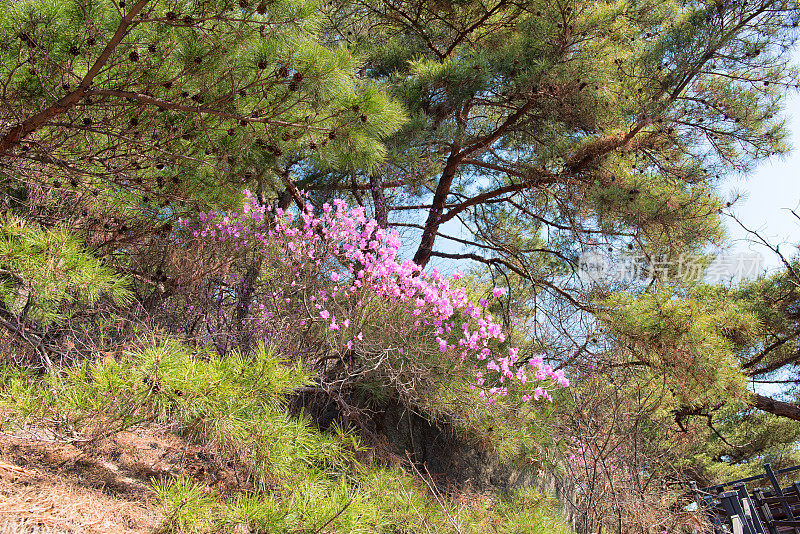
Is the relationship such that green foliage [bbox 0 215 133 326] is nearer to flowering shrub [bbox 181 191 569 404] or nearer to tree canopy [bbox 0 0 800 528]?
tree canopy [bbox 0 0 800 528]

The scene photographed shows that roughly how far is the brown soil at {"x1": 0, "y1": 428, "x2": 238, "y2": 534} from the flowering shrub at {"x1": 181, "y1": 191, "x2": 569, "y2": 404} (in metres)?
1.02

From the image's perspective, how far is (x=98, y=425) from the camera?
6.98ft

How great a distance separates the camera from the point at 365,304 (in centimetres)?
344

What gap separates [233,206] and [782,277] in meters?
6.98

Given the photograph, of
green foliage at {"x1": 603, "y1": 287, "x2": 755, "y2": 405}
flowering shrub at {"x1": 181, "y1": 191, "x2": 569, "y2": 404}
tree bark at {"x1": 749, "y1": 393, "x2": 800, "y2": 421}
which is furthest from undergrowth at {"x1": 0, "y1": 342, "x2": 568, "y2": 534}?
tree bark at {"x1": 749, "y1": 393, "x2": 800, "y2": 421}

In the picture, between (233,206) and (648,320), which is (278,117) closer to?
(233,206)

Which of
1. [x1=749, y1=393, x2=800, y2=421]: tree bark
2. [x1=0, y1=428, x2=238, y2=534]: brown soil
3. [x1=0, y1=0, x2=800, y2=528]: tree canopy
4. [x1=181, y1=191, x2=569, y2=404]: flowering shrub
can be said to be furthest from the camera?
[x1=749, y1=393, x2=800, y2=421]: tree bark

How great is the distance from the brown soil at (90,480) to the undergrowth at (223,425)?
0.12 metres

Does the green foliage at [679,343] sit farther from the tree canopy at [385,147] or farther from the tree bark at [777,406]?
the tree bark at [777,406]

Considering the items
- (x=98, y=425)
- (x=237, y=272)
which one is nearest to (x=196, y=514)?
(x=98, y=425)

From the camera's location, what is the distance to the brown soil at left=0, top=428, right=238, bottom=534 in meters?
1.86

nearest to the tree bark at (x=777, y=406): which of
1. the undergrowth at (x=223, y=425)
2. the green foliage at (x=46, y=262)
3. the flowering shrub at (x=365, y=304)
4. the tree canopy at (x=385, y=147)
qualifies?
the tree canopy at (x=385, y=147)

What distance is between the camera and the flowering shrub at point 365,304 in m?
3.29

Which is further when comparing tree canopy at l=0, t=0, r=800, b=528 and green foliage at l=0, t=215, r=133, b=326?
tree canopy at l=0, t=0, r=800, b=528
